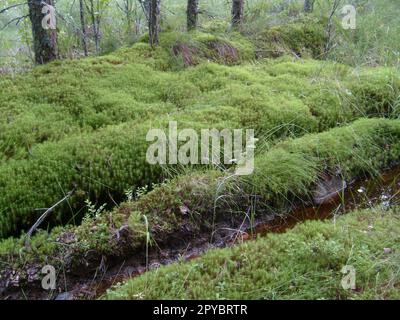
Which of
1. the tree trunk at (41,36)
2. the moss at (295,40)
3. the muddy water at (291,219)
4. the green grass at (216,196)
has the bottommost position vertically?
the muddy water at (291,219)

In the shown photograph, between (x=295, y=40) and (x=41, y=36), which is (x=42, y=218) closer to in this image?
(x=41, y=36)

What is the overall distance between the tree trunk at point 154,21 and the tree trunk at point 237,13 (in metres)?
2.05

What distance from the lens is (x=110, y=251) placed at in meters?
3.62

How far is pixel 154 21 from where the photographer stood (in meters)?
6.68

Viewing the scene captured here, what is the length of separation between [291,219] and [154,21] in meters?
4.12

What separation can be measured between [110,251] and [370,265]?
2.16 m

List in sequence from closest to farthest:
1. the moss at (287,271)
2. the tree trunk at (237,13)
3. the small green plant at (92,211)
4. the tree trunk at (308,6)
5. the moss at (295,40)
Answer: the moss at (287,271) → the small green plant at (92,211) → the moss at (295,40) → the tree trunk at (237,13) → the tree trunk at (308,6)

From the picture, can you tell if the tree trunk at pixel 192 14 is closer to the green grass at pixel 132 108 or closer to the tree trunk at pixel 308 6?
the green grass at pixel 132 108

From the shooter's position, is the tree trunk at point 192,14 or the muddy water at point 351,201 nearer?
the muddy water at point 351,201

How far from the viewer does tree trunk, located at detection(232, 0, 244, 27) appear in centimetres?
830

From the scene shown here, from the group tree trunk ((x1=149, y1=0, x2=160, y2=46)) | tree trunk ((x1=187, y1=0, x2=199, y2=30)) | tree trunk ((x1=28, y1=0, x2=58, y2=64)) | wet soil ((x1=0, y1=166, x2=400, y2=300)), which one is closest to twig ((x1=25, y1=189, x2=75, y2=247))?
wet soil ((x1=0, y1=166, x2=400, y2=300))

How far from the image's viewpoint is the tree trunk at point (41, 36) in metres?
5.59

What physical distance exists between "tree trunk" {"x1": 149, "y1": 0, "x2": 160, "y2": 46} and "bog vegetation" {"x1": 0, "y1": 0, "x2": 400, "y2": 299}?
22 millimetres

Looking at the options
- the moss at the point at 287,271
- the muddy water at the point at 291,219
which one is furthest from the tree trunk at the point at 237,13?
the moss at the point at 287,271
